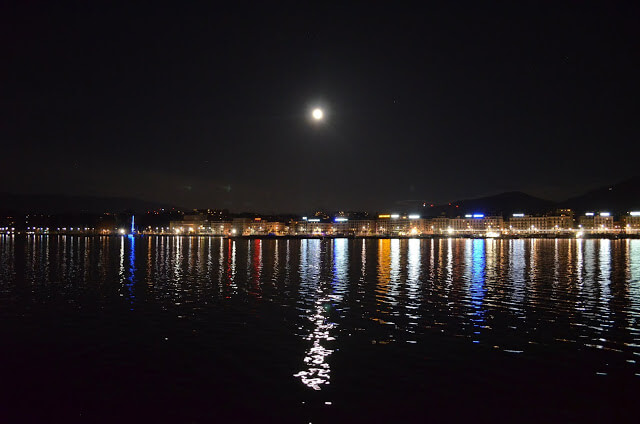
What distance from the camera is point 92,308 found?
67.4 ft

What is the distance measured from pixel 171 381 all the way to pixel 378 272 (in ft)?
85.3

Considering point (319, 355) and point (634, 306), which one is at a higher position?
point (634, 306)

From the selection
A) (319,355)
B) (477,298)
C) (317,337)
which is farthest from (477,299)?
(319,355)

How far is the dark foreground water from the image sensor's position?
33.0ft

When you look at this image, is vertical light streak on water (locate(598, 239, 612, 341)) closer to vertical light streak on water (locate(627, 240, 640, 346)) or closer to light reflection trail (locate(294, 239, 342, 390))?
vertical light streak on water (locate(627, 240, 640, 346))

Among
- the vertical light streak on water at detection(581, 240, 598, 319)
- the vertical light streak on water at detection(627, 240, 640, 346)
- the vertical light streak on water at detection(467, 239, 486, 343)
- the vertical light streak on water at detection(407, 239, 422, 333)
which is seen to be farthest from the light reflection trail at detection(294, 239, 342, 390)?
the vertical light streak on water at detection(581, 240, 598, 319)

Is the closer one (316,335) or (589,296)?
(316,335)

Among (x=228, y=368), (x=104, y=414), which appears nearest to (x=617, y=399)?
(x=228, y=368)

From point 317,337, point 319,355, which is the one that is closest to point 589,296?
point 317,337

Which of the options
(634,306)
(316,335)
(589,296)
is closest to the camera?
(316,335)

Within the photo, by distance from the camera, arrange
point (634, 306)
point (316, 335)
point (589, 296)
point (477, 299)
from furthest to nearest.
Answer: point (589, 296)
point (477, 299)
point (634, 306)
point (316, 335)

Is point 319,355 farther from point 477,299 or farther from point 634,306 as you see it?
point 634,306

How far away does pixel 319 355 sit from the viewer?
13.5 m

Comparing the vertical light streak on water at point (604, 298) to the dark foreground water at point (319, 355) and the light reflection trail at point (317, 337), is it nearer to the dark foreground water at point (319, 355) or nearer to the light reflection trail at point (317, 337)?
the dark foreground water at point (319, 355)
